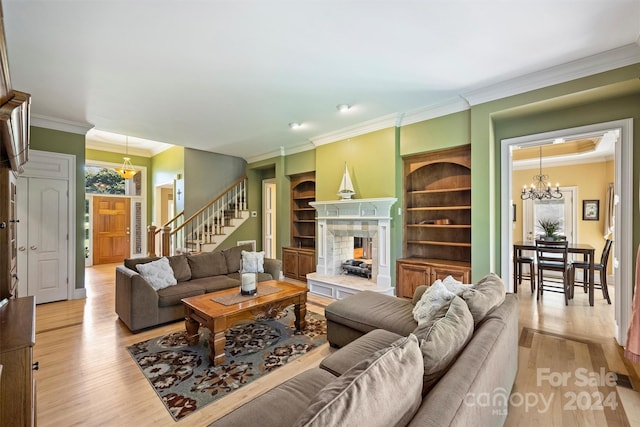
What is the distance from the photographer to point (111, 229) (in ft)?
26.2

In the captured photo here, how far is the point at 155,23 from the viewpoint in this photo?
2.24 meters

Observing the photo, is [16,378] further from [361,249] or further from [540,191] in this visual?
[540,191]

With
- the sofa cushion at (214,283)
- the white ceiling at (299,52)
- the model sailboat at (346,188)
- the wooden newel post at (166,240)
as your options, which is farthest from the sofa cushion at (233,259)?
the white ceiling at (299,52)

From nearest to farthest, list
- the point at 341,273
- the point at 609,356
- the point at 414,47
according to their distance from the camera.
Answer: the point at 414,47 → the point at 609,356 → the point at 341,273

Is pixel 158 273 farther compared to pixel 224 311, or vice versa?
pixel 158 273

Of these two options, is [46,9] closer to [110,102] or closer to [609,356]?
[110,102]

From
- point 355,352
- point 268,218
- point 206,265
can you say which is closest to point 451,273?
point 355,352

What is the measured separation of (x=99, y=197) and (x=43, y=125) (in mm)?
3962

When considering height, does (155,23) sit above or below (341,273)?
above

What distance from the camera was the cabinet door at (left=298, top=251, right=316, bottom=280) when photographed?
565 centimetres

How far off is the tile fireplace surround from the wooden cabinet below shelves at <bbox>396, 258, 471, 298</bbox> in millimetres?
170

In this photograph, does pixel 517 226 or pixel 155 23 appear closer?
pixel 155 23

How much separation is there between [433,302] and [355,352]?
2.58 feet

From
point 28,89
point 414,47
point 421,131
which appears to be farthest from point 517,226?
point 28,89
